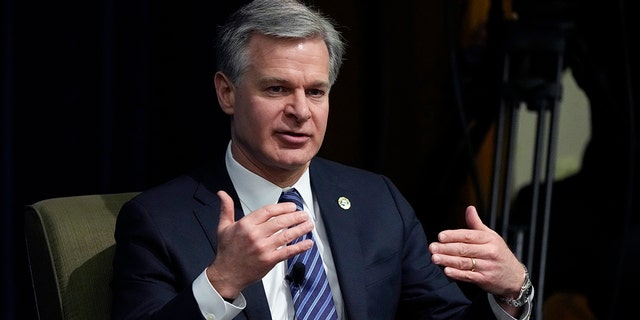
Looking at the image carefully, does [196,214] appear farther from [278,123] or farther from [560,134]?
[560,134]

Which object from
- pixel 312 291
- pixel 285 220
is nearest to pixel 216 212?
pixel 312 291

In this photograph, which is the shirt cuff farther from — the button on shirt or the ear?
the ear

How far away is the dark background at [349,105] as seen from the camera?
234 cm

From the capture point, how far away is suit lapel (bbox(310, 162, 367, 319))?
72.9 inches

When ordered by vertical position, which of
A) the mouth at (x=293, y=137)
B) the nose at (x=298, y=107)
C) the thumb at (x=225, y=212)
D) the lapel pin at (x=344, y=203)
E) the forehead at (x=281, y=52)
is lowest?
the lapel pin at (x=344, y=203)

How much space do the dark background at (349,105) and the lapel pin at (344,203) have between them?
0.45 meters

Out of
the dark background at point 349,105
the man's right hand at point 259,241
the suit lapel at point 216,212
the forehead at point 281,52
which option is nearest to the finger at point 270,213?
the man's right hand at point 259,241

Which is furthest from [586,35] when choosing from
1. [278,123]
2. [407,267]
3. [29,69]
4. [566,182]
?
[29,69]

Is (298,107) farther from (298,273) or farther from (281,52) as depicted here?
(298,273)

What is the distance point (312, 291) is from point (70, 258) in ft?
1.41

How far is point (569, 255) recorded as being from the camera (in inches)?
124

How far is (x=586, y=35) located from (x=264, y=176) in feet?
4.08

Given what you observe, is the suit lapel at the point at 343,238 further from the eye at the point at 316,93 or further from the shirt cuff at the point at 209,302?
the shirt cuff at the point at 209,302

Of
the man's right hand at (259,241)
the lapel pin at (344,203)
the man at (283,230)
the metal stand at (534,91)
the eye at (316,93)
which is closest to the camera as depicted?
the man's right hand at (259,241)
